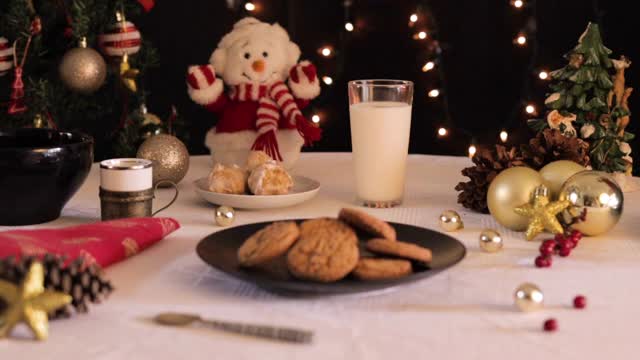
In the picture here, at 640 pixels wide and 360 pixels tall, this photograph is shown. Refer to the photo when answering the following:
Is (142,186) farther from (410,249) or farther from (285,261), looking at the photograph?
(410,249)

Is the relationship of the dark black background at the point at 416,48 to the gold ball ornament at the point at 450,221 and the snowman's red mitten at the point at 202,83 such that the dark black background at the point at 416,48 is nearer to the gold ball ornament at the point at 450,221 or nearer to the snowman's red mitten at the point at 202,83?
the snowman's red mitten at the point at 202,83

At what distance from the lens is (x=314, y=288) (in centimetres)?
92

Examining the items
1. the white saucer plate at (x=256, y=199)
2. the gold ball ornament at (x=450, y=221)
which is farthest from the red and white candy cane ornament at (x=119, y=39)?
the gold ball ornament at (x=450, y=221)

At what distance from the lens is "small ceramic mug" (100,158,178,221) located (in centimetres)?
129

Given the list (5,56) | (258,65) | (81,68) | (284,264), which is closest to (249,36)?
(258,65)

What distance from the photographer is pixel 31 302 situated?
867 mm

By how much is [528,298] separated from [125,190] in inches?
23.6

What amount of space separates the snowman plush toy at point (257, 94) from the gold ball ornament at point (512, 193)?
0.54 m

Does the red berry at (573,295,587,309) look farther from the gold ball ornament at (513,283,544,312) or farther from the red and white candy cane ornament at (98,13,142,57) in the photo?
the red and white candy cane ornament at (98,13,142,57)

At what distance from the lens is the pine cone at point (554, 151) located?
1406 mm

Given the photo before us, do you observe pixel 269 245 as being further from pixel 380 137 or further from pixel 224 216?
pixel 380 137

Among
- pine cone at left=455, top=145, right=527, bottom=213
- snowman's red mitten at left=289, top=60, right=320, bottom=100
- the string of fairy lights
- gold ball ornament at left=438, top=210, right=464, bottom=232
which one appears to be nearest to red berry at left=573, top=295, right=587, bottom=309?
gold ball ornament at left=438, top=210, right=464, bottom=232

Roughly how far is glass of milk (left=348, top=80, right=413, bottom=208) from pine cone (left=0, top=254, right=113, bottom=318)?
2.00 ft

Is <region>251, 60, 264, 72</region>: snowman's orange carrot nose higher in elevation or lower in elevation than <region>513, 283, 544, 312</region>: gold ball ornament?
higher
